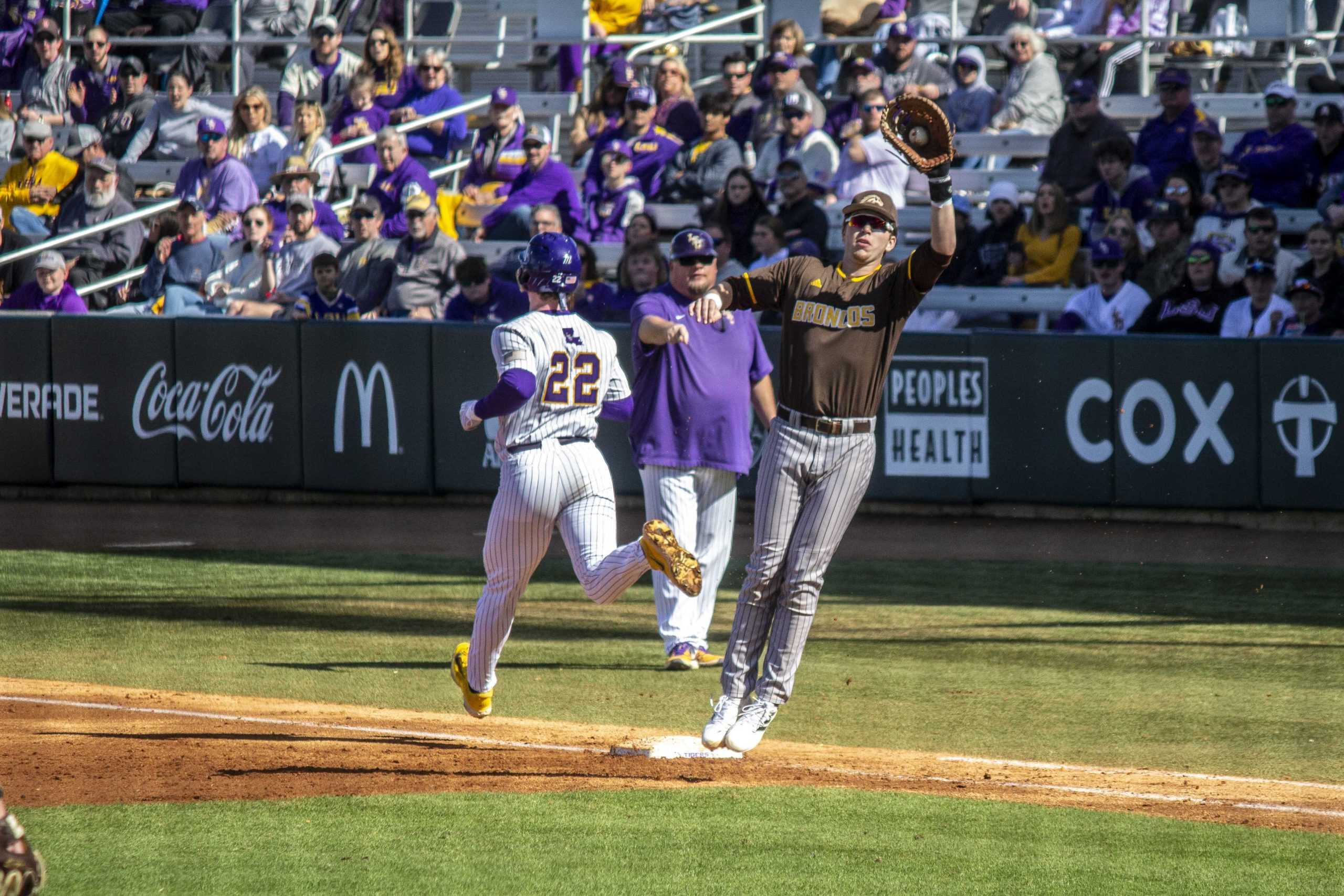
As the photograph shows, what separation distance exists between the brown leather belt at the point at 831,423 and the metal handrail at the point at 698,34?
11.8 m

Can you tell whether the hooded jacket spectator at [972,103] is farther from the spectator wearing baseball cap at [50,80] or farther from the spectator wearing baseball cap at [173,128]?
the spectator wearing baseball cap at [50,80]

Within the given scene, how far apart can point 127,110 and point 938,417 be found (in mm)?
10485

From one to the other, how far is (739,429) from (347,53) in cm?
1215

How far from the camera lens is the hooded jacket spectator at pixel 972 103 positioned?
639 inches

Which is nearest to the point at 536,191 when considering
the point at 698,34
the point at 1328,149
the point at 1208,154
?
the point at 698,34

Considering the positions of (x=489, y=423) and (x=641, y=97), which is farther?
Result: (x=641, y=97)

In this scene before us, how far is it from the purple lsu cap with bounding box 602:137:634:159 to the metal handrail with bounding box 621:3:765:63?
5.50 ft

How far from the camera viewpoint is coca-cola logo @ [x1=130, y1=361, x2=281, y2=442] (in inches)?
603

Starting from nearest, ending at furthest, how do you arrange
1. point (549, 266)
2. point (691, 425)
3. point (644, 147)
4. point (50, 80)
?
point (549, 266)
point (691, 425)
point (644, 147)
point (50, 80)

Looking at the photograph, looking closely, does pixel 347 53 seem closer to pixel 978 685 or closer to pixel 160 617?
pixel 160 617

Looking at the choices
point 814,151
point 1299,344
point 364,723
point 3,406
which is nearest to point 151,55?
point 3,406

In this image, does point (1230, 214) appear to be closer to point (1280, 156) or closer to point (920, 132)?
point (1280, 156)

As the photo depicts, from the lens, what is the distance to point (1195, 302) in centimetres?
1312

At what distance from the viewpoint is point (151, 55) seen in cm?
2075
